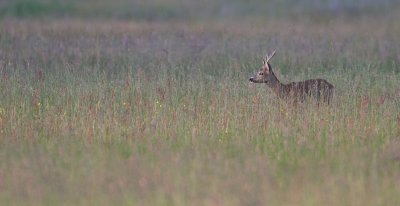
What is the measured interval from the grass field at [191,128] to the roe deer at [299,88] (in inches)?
7.5

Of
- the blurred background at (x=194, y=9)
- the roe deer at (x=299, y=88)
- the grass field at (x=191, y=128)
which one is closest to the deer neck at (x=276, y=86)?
the roe deer at (x=299, y=88)

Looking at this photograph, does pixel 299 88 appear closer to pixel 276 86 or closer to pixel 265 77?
pixel 276 86

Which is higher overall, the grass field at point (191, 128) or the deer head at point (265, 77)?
the deer head at point (265, 77)

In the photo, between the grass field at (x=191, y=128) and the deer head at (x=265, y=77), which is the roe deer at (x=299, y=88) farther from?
the grass field at (x=191, y=128)

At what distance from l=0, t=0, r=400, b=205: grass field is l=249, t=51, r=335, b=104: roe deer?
0.63 ft

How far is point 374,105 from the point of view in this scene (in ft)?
34.3

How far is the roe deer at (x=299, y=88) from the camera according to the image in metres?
11.1

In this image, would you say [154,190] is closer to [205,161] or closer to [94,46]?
[205,161]

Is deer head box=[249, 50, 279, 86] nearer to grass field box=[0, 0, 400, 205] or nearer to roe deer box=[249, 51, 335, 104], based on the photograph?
roe deer box=[249, 51, 335, 104]

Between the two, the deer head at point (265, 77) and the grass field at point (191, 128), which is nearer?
the grass field at point (191, 128)

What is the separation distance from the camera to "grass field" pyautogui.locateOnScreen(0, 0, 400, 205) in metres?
7.26

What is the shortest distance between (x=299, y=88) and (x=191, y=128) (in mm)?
2444

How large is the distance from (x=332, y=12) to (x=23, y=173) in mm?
16462

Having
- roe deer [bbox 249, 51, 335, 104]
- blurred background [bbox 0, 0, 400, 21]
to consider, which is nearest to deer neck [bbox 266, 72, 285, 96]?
roe deer [bbox 249, 51, 335, 104]
